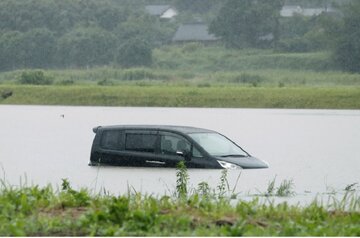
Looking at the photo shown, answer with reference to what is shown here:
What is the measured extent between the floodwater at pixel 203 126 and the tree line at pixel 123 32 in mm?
41608

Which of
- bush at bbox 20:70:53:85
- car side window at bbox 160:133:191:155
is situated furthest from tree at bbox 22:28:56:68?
car side window at bbox 160:133:191:155

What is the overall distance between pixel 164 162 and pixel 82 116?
41.1 m

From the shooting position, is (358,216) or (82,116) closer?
(358,216)

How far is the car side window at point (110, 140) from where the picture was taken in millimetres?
30359

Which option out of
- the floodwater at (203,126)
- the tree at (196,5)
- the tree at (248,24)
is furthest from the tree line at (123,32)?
the floodwater at (203,126)

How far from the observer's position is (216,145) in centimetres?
3041

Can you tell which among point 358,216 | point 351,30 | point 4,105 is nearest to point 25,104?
point 4,105

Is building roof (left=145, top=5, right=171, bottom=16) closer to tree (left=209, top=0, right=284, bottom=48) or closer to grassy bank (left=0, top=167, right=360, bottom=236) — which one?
tree (left=209, top=0, right=284, bottom=48)

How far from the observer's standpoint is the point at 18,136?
52.4 m

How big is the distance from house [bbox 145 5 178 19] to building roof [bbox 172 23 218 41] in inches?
784

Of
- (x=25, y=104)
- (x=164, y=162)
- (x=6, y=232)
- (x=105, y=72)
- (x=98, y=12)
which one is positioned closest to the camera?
(x=6, y=232)

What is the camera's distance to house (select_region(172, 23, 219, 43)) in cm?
14050

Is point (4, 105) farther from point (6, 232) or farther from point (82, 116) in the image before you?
point (6, 232)

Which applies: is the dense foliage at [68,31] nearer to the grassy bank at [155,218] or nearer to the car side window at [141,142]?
the car side window at [141,142]
